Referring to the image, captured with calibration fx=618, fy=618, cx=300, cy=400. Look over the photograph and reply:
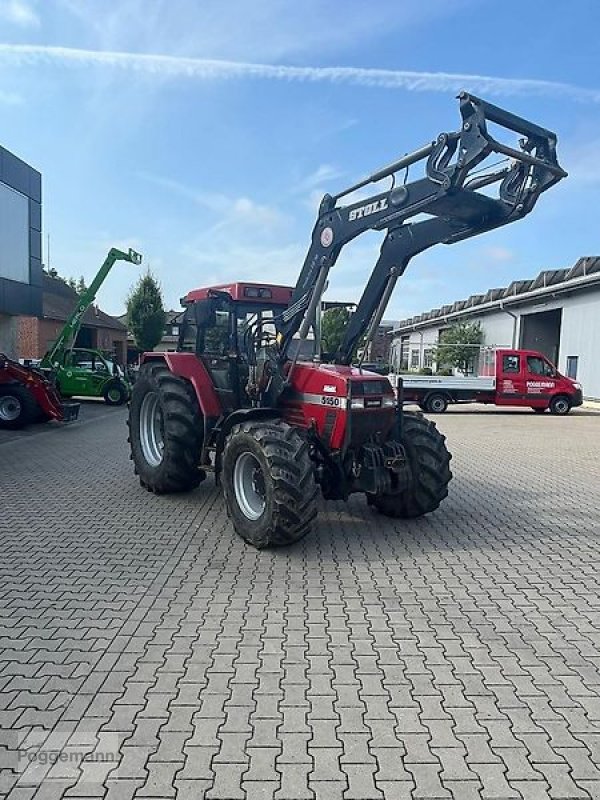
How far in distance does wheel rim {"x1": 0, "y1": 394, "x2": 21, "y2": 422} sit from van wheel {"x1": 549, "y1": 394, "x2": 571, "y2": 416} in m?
16.6

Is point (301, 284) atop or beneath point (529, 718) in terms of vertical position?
atop

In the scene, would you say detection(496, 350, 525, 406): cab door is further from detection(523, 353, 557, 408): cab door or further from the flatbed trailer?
detection(523, 353, 557, 408): cab door

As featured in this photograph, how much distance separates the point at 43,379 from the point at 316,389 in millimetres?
9922

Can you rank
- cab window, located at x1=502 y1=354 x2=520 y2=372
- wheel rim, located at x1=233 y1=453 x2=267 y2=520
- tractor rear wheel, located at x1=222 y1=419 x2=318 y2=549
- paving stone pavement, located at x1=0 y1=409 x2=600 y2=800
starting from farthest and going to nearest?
cab window, located at x1=502 y1=354 x2=520 y2=372
wheel rim, located at x1=233 y1=453 x2=267 y2=520
tractor rear wheel, located at x1=222 y1=419 x2=318 y2=549
paving stone pavement, located at x1=0 y1=409 x2=600 y2=800

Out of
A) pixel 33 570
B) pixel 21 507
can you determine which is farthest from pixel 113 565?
pixel 21 507

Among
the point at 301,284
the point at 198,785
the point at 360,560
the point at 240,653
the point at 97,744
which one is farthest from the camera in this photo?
the point at 301,284

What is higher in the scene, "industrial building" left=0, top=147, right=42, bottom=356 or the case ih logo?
"industrial building" left=0, top=147, right=42, bottom=356

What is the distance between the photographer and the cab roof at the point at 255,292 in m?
6.98

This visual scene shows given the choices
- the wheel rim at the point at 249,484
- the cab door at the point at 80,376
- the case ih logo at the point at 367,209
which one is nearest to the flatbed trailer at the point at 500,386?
the cab door at the point at 80,376

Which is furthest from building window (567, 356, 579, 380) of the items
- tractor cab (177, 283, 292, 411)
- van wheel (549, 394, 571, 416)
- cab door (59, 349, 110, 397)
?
tractor cab (177, 283, 292, 411)

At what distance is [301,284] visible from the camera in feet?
22.4

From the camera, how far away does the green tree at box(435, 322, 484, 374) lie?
3026cm

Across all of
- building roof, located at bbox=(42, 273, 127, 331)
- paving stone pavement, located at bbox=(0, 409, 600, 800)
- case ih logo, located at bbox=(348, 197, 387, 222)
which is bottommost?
paving stone pavement, located at bbox=(0, 409, 600, 800)

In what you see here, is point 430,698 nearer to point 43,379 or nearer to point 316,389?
point 316,389
